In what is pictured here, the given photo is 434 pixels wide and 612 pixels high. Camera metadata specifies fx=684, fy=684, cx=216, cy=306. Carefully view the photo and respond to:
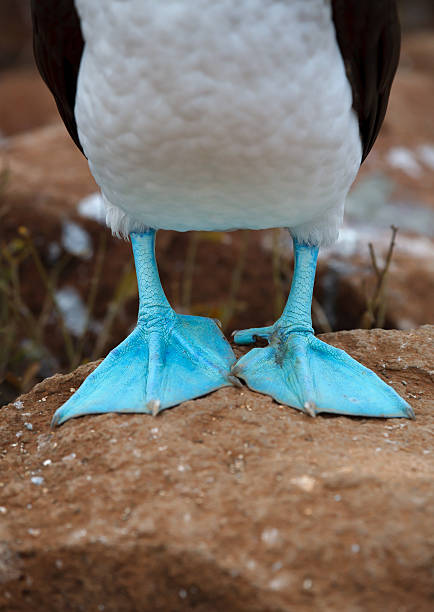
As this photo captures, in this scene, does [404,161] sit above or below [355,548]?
above

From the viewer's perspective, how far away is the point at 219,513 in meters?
1.25

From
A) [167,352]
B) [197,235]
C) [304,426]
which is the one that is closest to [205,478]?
[304,426]

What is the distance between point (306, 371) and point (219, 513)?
1.77 ft

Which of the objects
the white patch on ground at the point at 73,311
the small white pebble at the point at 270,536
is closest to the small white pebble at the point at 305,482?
the small white pebble at the point at 270,536

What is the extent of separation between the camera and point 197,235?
9.78 ft

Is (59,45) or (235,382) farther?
(235,382)

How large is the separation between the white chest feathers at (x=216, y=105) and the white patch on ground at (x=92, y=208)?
186cm

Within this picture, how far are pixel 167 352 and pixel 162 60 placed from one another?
2.55 feet

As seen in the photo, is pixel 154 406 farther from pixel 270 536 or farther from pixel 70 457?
pixel 270 536

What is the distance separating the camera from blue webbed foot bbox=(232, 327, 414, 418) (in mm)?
1606

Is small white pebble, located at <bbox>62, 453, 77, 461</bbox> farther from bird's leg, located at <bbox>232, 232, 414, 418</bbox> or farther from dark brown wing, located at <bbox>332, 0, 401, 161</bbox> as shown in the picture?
dark brown wing, located at <bbox>332, 0, 401, 161</bbox>

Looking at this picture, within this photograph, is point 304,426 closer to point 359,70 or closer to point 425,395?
point 425,395

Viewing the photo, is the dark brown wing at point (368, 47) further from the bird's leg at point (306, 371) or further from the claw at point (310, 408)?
the claw at point (310, 408)

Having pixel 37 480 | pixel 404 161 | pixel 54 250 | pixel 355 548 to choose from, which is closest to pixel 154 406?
pixel 37 480
